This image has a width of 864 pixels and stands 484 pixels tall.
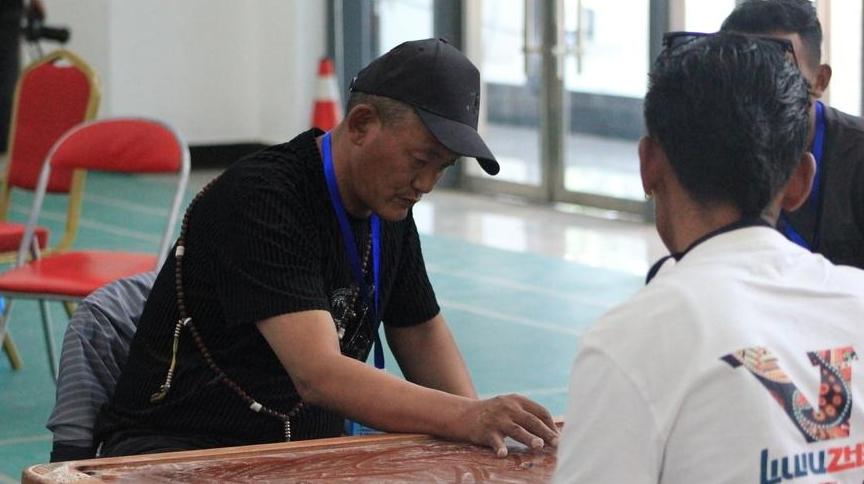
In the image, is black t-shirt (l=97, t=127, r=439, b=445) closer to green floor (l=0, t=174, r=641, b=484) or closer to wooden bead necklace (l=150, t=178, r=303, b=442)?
wooden bead necklace (l=150, t=178, r=303, b=442)

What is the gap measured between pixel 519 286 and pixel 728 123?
539 cm

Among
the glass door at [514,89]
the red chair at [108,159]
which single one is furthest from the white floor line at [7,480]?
the glass door at [514,89]

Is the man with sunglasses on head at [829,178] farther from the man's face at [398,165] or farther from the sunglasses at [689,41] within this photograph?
the sunglasses at [689,41]

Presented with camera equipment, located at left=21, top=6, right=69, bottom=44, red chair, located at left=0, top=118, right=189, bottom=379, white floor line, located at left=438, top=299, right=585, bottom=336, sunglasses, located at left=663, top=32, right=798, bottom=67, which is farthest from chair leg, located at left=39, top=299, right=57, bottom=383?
camera equipment, located at left=21, top=6, right=69, bottom=44

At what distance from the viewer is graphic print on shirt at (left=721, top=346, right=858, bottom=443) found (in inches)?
53.1

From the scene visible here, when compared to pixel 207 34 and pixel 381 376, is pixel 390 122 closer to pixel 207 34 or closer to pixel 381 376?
pixel 381 376

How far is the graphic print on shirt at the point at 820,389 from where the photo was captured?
1.35 meters

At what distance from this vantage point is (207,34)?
11039mm

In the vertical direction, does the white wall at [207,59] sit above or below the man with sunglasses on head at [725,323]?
below

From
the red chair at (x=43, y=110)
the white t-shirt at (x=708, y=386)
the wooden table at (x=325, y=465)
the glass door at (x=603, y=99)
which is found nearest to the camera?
the white t-shirt at (x=708, y=386)

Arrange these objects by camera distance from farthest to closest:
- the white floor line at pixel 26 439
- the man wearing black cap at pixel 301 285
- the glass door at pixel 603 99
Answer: the glass door at pixel 603 99 → the white floor line at pixel 26 439 → the man wearing black cap at pixel 301 285

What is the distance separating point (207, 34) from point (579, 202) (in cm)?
337

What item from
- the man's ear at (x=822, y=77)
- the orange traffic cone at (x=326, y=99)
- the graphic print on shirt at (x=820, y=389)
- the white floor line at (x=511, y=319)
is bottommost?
the white floor line at (x=511, y=319)

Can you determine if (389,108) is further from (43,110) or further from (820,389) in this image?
(43,110)
